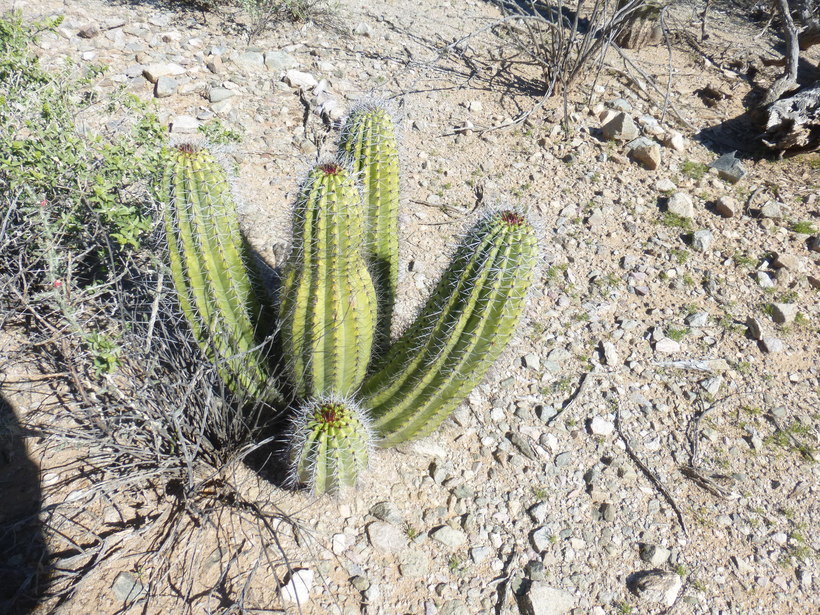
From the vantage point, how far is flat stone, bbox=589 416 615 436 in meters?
2.97

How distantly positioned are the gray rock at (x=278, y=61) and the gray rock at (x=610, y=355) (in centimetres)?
374

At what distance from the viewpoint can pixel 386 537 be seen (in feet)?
8.16

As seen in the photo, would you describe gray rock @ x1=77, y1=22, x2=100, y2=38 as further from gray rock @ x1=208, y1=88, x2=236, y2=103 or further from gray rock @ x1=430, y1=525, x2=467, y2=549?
gray rock @ x1=430, y1=525, x2=467, y2=549

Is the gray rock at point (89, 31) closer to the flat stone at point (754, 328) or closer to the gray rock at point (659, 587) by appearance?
the flat stone at point (754, 328)

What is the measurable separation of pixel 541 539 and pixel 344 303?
137cm

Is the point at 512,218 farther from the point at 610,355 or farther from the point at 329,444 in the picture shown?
the point at 610,355

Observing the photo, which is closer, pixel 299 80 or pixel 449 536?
pixel 449 536

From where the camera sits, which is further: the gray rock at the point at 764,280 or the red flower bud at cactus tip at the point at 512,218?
the gray rock at the point at 764,280

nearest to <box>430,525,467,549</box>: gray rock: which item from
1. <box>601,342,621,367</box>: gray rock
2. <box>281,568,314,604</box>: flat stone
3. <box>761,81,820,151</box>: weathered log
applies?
<box>281,568,314,604</box>: flat stone

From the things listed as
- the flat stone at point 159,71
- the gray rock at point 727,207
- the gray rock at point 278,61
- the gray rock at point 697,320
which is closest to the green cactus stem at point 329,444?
the gray rock at point 697,320

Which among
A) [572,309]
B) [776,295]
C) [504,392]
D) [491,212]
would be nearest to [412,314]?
[504,392]

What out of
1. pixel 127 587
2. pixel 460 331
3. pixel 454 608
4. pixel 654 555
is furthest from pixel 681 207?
pixel 127 587

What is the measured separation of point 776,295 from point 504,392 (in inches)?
75.9

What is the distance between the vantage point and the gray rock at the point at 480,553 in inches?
97.7
